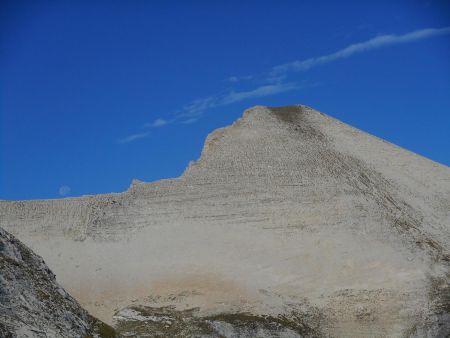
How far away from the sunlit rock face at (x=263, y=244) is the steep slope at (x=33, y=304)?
12054mm

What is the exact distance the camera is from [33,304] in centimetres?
2553

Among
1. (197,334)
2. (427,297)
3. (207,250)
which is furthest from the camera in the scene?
(207,250)

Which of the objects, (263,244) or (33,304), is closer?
(33,304)

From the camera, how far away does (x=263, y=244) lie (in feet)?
157

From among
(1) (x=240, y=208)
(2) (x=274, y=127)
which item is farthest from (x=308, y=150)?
(1) (x=240, y=208)

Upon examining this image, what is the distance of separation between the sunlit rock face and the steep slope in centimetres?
1205

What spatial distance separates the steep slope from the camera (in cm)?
2356

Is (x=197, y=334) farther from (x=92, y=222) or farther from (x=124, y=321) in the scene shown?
(x=92, y=222)

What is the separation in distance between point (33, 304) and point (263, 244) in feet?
81.3

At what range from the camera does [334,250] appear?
156ft

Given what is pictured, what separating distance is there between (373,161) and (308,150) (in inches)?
247

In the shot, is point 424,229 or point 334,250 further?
point 424,229

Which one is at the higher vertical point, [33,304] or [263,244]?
[263,244]

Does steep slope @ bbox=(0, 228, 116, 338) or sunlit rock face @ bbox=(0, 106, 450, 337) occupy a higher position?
sunlit rock face @ bbox=(0, 106, 450, 337)
